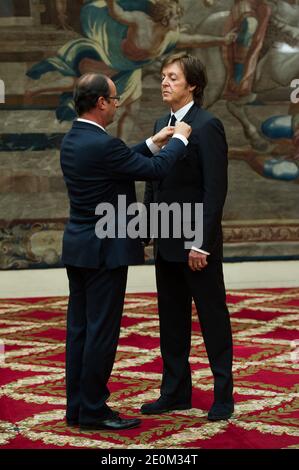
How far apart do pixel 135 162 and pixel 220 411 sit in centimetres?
149

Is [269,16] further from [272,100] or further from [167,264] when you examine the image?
[167,264]

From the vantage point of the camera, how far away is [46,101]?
9922 mm

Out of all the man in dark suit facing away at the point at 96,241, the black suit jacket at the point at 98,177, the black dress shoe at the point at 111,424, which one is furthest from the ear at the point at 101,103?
the black dress shoe at the point at 111,424

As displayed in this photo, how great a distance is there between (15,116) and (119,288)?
17.9ft

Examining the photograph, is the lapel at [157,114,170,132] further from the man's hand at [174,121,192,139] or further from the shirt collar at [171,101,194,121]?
the man's hand at [174,121,192,139]

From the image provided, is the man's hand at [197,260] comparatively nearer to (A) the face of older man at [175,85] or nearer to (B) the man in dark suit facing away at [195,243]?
(B) the man in dark suit facing away at [195,243]

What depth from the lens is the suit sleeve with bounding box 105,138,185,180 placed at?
15.3ft

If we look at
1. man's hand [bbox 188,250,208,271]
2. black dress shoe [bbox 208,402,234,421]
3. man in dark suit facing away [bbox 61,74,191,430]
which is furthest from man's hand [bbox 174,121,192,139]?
black dress shoe [bbox 208,402,234,421]

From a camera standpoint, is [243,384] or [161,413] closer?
[161,413]

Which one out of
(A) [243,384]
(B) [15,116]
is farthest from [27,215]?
(A) [243,384]

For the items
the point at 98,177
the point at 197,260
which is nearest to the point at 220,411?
the point at 197,260

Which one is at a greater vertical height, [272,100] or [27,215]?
[272,100]

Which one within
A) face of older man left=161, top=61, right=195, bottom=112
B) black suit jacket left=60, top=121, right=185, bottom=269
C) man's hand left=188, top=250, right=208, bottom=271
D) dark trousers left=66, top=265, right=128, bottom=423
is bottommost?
dark trousers left=66, top=265, right=128, bottom=423

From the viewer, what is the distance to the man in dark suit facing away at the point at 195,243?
4.88 meters
